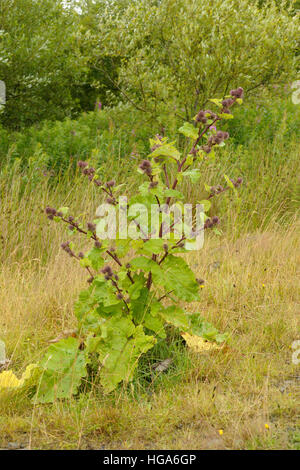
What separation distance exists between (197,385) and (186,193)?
3759 mm

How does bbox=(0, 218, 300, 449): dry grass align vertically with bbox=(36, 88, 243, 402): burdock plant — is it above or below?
below

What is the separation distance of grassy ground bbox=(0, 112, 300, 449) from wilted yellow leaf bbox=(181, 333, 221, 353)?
48 mm

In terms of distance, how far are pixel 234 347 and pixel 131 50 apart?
20.4 ft

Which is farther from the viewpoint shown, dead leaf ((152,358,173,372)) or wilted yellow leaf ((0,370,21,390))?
dead leaf ((152,358,173,372))

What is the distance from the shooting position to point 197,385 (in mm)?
2754

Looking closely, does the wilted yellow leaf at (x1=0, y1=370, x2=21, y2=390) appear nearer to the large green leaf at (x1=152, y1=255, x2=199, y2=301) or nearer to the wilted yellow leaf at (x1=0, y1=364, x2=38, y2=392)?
the wilted yellow leaf at (x1=0, y1=364, x2=38, y2=392)

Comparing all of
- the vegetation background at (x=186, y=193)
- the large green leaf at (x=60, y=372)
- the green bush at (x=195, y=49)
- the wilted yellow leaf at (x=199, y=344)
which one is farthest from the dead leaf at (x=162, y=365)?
the green bush at (x=195, y=49)

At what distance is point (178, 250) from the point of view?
281 cm

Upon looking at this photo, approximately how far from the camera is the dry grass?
8.07 ft

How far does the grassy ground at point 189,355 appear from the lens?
2.48 m

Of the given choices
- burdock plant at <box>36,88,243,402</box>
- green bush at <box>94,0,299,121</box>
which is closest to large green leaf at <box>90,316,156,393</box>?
burdock plant at <box>36,88,243,402</box>

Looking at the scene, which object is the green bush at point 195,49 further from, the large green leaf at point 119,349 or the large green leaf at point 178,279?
the large green leaf at point 119,349

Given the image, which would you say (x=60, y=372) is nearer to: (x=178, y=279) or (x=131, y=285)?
(x=131, y=285)

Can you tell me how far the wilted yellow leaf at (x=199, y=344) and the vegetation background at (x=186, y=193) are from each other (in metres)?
0.05
